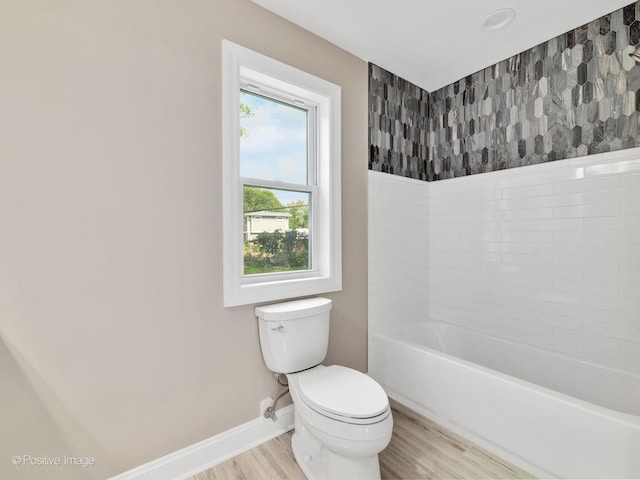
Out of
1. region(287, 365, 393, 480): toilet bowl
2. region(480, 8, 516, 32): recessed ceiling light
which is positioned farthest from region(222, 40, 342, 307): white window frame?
region(480, 8, 516, 32): recessed ceiling light

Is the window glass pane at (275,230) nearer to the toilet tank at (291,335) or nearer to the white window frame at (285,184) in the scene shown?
the white window frame at (285,184)

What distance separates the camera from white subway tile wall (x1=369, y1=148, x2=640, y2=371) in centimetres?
183

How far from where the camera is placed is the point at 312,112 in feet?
7.18

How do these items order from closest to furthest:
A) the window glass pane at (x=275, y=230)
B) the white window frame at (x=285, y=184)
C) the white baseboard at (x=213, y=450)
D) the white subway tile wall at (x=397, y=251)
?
the white baseboard at (x=213, y=450)
the white window frame at (x=285, y=184)
the window glass pane at (x=275, y=230)
the white subway tile wall at (x=397, y=251)

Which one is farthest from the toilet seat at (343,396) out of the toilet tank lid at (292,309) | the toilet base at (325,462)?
the toilet tank lid at (292,309)

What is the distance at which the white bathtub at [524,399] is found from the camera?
4.35 feet

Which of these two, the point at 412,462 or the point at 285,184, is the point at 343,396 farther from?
the point at 285,184

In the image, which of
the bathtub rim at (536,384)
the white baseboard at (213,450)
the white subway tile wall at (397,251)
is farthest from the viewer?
the white subway tile wall at (397,251)

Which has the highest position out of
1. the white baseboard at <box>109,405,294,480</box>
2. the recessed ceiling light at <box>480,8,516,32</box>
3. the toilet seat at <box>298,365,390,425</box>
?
the recessed ceiling light at <box>480,8,516,32</box>

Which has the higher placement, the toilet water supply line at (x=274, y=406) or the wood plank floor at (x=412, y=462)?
the toilet water supply line at (x=274, y=406)

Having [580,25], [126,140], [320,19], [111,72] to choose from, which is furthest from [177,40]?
[580,25]

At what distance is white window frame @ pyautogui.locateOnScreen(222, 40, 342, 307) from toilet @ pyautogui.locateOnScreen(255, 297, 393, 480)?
5.6 inches

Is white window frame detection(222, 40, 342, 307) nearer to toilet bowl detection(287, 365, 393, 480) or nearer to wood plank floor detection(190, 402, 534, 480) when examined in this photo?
toilet bowl detection(287, 365, 393, 480)

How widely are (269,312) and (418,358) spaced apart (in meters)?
1.06
